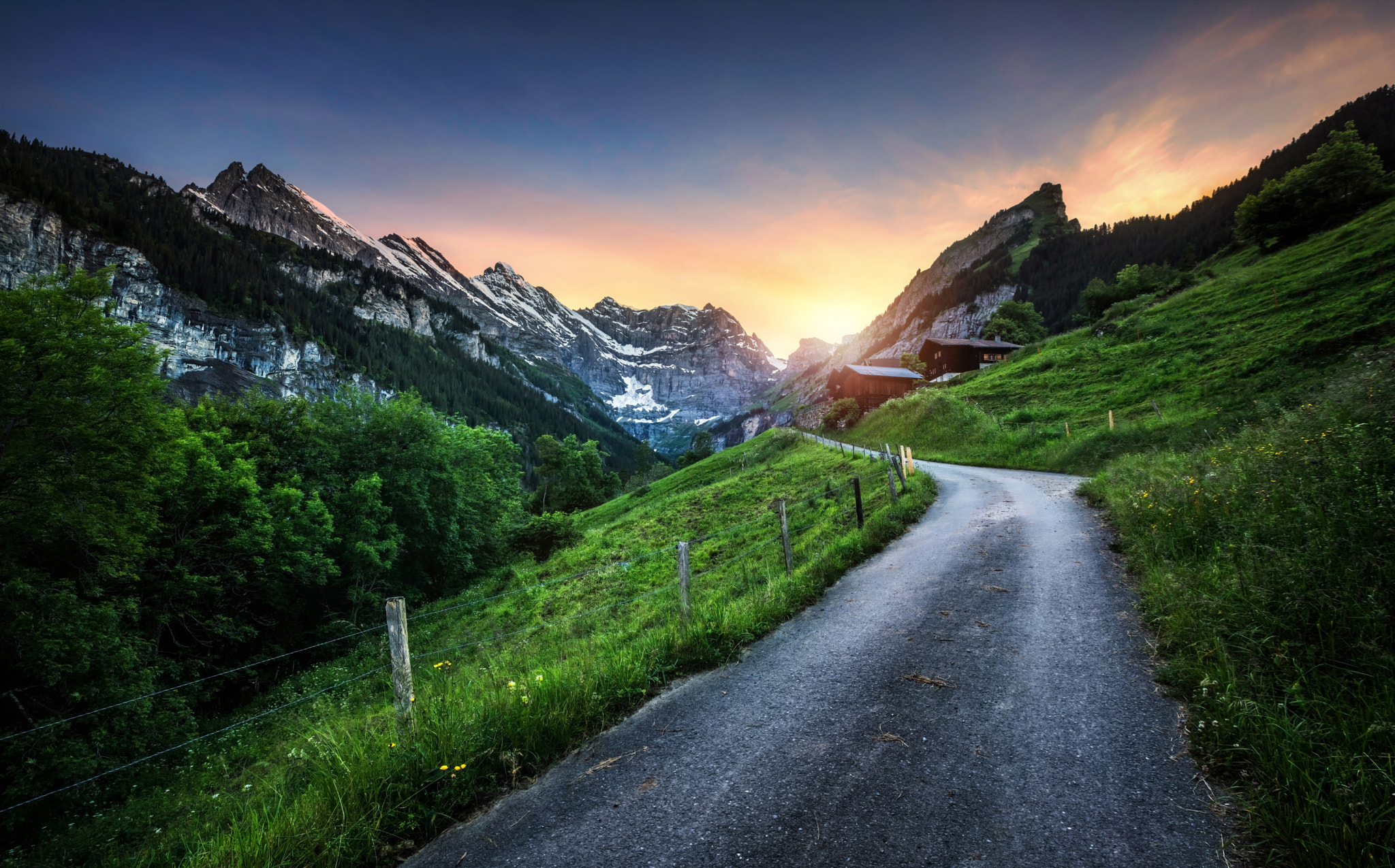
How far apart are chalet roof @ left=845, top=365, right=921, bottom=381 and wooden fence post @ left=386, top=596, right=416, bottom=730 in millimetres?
71810

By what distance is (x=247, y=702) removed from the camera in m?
19.4

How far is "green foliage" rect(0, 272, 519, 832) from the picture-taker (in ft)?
47.9

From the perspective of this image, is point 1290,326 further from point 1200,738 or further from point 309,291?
point 309,291

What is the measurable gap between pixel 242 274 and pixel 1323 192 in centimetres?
21839

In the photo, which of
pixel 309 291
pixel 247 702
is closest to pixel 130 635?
pixel 247 702

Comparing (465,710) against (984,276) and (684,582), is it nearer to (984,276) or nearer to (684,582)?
(684,582)

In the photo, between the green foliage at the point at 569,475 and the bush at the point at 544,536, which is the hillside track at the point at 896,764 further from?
the green foliage at the point at 569,475

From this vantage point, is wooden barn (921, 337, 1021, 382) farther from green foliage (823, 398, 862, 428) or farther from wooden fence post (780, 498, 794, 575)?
wooden fence post (780, 498, 794, 575)

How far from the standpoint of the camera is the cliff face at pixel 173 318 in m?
111

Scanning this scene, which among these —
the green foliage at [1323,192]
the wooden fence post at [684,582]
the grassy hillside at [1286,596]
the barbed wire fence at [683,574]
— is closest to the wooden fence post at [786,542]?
the barbed wire fence at [683,574]

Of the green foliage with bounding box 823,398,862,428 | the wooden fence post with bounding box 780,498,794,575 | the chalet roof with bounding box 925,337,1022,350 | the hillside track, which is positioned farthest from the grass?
the chalet roof with bounding box 925,337,1022,350

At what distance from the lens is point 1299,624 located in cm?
475

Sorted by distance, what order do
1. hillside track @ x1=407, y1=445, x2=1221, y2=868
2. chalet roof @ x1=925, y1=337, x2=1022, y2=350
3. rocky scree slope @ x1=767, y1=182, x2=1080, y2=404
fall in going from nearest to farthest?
1. hillside track @ x1=407, y1=445, x2=1221, y2=868
2. chalet roof @ x1=925, y1=337, x2=1022, y2=350
3. rocky scree slope @ x1=767, y1=182, x2=1080, y2=404

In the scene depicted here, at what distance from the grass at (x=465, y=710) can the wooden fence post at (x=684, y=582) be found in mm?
157
